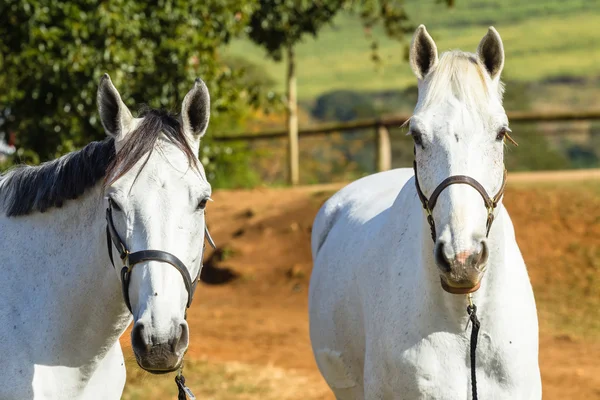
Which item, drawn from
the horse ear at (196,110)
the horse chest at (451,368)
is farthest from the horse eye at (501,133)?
the horse ear at (196,110)

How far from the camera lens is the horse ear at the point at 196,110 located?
3.12 metres

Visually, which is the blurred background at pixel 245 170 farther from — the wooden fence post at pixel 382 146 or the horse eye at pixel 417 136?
the horse eye at pixel 417 136

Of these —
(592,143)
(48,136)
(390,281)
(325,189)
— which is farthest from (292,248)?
(592,143)

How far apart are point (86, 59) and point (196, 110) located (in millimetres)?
3842

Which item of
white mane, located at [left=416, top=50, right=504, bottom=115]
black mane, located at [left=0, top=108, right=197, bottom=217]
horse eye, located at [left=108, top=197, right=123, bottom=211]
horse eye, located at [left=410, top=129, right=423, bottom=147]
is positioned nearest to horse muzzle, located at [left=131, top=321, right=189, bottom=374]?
horse eye, located at [left=108, top=197, right=123, bottom=211]

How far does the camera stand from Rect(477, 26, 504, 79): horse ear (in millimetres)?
3254

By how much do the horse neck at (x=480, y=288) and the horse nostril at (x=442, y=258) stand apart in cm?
39

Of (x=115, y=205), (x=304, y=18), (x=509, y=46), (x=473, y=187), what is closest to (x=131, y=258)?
(x=115, y=205)

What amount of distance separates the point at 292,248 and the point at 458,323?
8.05 metres

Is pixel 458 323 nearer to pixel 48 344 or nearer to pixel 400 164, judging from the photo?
pixel 48 344

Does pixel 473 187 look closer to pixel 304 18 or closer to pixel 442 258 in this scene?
pixel 442 258

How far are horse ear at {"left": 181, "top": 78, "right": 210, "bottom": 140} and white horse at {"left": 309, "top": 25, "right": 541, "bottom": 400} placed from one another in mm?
800

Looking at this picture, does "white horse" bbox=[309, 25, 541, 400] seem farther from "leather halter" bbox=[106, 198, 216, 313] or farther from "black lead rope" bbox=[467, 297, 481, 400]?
"leather halter" bbox=[106, 198, 216, 313]

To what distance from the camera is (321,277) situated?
4773 mm
